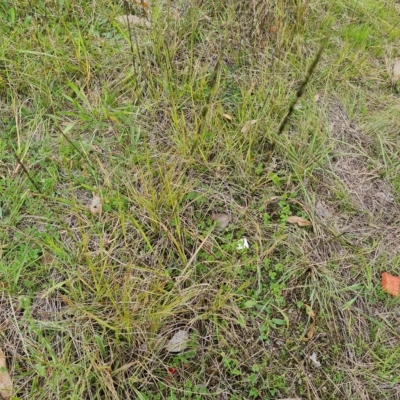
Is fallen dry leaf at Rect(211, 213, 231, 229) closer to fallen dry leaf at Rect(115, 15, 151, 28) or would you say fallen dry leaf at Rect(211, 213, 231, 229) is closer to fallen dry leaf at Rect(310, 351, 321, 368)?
fallen dry leaf at Rect(310, 351, 321, 368)

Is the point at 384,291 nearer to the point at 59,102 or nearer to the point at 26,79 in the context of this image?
the point at 59,102

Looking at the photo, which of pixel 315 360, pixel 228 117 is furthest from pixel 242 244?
pixel 228 117

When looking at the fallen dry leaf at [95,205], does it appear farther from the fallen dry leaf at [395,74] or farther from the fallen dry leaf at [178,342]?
the fallen dry leaf at [395,74]

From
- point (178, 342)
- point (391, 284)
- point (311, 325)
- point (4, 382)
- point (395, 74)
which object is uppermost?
point (395, 74)

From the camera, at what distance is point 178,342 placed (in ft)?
5.18

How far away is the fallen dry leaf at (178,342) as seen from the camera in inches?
61.6

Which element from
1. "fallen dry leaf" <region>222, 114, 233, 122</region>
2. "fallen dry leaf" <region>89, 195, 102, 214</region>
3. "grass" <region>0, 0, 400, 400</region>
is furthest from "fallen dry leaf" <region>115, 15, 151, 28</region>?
"fallen dry leaf" <region>89, 195, 102, 214</region>

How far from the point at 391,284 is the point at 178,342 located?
96cm

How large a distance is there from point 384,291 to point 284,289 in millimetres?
449

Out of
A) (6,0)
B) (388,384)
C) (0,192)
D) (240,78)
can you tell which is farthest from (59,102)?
(388,384)

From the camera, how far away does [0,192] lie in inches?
71.1

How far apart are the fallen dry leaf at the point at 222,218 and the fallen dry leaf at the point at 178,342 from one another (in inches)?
19.9

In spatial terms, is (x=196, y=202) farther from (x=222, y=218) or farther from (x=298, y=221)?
(x=298, y=221)

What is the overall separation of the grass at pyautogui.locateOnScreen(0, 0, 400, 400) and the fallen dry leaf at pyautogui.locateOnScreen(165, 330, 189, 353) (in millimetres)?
26
